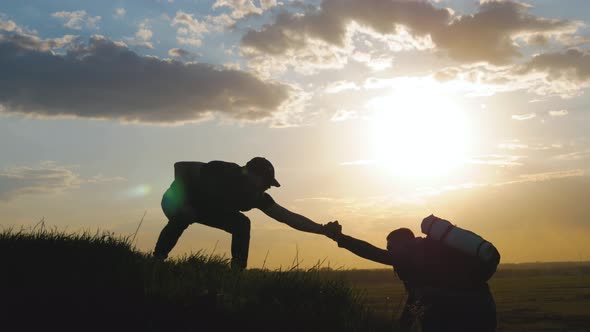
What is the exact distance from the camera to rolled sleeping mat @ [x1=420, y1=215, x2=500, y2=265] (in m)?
6.39

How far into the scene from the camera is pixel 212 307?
241 inches

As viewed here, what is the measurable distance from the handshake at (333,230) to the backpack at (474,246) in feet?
5.23

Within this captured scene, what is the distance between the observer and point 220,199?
8211mm

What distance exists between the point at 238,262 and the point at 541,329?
27.4m

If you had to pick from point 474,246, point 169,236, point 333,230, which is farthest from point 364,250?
point 169,236

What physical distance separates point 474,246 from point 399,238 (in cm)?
89

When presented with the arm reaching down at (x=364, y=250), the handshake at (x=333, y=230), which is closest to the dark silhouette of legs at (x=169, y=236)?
the handshake at (x=333, y=230)

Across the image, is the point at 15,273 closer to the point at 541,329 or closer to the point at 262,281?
the point at 262,281

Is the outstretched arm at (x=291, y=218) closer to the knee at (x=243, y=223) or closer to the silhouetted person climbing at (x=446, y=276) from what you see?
the knee at (x=243, y=223)

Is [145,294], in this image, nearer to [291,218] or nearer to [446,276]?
[291,218]

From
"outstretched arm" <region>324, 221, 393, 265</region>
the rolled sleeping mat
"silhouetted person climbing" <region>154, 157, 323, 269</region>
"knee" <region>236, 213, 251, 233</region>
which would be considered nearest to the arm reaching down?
"outstretched arm" <region>324, 221, 393, 265</region>

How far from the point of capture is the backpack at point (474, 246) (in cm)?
639

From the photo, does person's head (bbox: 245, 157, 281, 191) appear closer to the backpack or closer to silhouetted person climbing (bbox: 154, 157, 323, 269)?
silhouetted person climbing (bbox: 154, 157, 323, 269)

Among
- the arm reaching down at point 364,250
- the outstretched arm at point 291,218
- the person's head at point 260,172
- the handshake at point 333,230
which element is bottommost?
the arm reaching down at point 364,250
